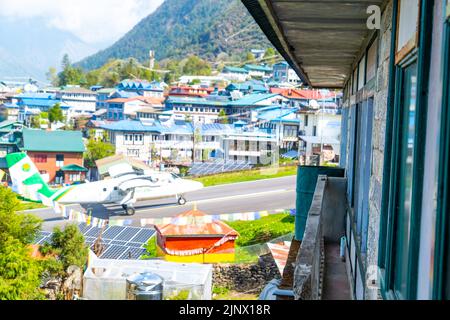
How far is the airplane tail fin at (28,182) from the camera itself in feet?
111

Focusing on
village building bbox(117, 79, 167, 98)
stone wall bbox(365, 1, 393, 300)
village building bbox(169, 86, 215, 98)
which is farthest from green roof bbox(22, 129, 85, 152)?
stone wall bbox(365, 1, 393, 300)

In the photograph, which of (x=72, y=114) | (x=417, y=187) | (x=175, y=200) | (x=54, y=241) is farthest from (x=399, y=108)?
(x=72, y=114)

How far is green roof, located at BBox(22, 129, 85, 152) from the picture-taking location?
44562 mm

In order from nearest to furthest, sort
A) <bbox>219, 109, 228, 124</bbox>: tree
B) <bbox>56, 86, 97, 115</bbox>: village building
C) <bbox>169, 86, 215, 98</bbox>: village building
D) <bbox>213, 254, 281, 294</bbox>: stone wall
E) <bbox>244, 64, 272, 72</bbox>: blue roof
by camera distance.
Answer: <bbox>213, 254, 281, 294</bbox>: stone wall < <bbox>219, 109, 228, 124</bbox>: tree < <bbox>169, 86, 215, 98</bbox>: village building < <bbox>56, 86, 97, 115</bbox>: village building < <bbox>244, 64, 272, 72</bbox>: blue roof

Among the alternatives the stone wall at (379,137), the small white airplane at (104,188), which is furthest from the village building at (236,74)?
the stone wall at (379,137)

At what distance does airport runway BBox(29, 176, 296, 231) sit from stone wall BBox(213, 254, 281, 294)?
10630 millimetres

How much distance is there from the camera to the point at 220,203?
37.6 metres

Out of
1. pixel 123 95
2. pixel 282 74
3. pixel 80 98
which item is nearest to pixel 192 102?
pixel 123 95

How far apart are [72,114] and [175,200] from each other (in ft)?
113

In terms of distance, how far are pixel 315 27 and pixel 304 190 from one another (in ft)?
12.6

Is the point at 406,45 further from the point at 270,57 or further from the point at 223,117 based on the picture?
the point at 270,57

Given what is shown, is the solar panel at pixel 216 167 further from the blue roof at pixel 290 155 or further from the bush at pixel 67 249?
the bush at pixel 67 249

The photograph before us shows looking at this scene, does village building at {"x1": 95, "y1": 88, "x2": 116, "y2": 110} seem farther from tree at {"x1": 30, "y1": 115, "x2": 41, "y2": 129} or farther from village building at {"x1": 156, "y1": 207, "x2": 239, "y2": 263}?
village building at {"x1": 156, "y1": 207, "x2": 239, "y2": 263}
